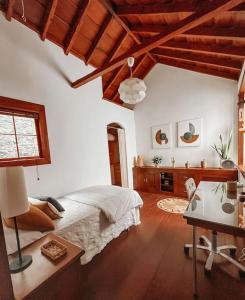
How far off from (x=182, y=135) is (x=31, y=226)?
408cm

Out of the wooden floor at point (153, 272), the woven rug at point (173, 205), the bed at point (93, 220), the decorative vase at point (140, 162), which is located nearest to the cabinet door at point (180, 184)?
the woven rug at point (173, 205)

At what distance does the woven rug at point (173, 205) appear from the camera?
3.43 m

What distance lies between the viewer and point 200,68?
4.02 m

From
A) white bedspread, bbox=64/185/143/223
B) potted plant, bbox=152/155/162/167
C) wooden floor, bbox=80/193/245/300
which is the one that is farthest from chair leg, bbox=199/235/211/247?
potted plant, bbox=152/155/162/167

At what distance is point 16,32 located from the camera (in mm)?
2227

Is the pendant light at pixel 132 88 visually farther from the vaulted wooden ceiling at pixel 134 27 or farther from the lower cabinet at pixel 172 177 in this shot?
the lower cabinet at pixel 172 177

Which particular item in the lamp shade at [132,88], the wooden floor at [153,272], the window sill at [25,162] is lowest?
the wooden floor at [153,272]

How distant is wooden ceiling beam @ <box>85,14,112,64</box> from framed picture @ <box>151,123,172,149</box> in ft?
8.70

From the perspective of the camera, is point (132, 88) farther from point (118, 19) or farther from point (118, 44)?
point (118, 44)

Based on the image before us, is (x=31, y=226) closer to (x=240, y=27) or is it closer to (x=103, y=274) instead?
(x=103, y=274)

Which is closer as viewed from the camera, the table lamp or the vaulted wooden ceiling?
the table lamp

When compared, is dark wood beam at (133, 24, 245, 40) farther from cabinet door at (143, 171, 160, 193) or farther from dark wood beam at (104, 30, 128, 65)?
cabinet door at (143, 171, 160, 193)

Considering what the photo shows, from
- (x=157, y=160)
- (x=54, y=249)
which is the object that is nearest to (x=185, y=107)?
(x=157, y=160)

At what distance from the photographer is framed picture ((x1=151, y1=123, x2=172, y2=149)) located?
4.68 meters
